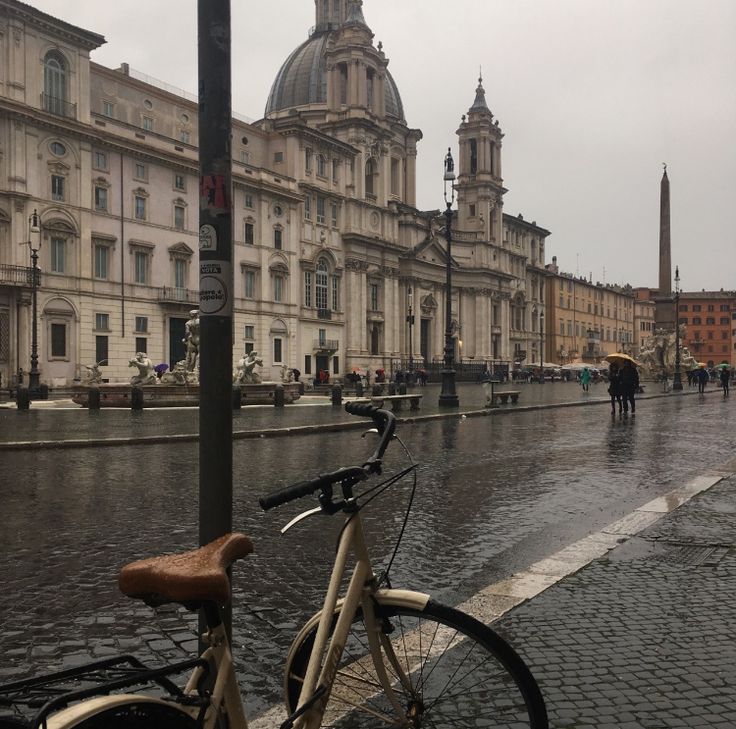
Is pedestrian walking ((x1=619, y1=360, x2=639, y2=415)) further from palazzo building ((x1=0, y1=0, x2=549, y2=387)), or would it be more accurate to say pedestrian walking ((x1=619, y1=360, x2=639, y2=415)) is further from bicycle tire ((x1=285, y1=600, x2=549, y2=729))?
bicycle tire ((x1=285, y1=600, x2=549, y2=729))

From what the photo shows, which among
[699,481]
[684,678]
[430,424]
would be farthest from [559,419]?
[684,678]

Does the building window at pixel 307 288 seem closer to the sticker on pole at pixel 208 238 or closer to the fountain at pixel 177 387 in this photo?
the fountain at pixel 177 387

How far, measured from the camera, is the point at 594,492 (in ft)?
30.6

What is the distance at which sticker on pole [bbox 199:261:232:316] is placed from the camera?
10.3ft

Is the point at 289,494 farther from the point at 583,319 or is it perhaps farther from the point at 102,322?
the point at 583,319

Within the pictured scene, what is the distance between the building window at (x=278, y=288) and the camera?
56781 mm

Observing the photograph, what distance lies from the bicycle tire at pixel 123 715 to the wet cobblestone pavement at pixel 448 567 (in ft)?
5.16

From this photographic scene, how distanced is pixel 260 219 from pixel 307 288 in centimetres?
749

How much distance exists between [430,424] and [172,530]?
14225 mm

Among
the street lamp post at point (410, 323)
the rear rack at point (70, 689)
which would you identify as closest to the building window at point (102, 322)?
the street lamp post at point (410, 323)

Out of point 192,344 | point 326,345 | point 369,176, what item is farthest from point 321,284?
point 192,344

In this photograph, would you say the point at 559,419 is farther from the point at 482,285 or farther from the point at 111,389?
the point at 482,285

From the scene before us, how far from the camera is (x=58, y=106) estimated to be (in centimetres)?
4191

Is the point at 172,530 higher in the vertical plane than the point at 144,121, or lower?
lower
